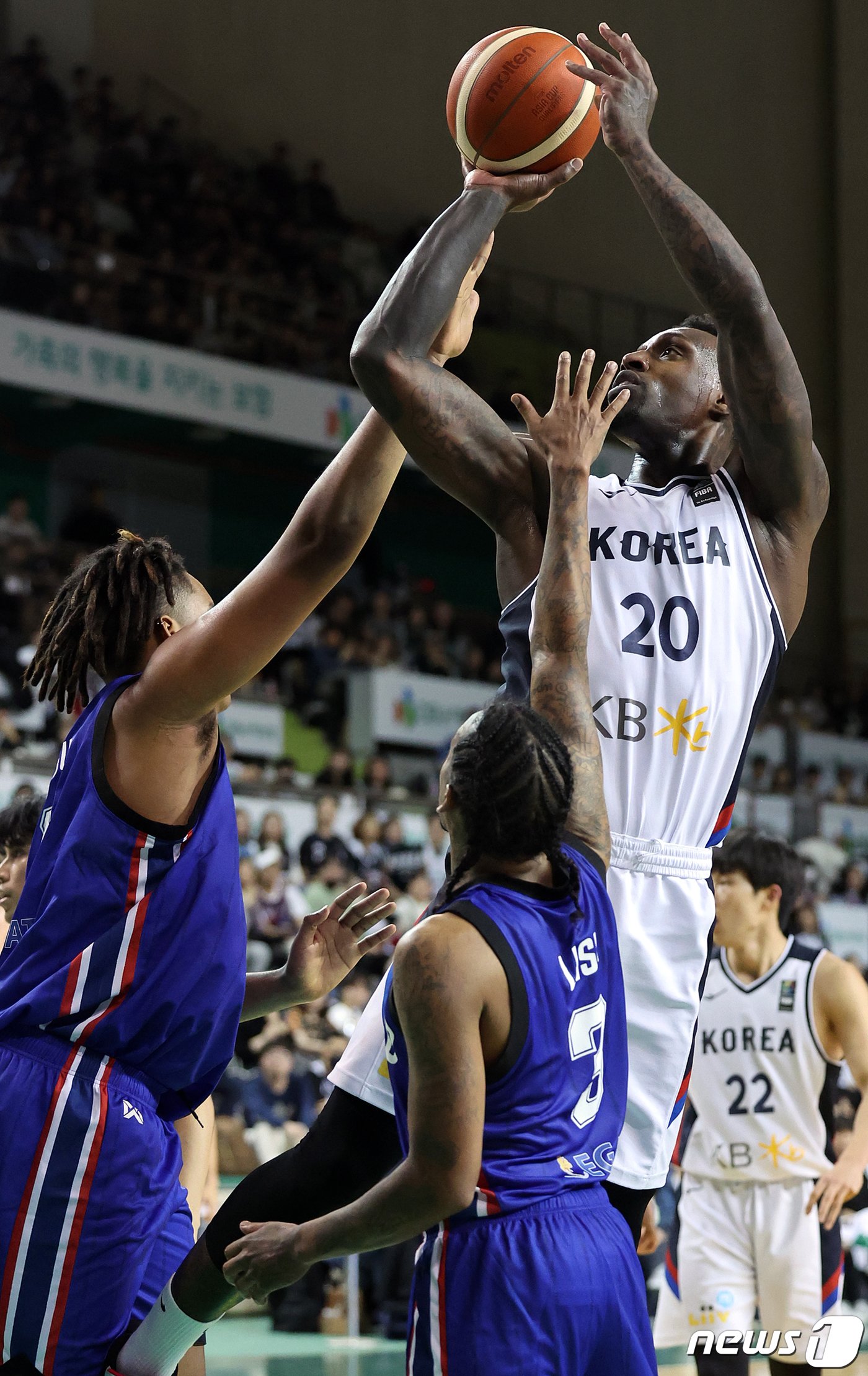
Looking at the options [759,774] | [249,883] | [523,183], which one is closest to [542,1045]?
[523,183]

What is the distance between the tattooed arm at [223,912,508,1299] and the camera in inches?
81.4

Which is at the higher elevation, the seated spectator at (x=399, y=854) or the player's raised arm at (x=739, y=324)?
the player's raised arm at (x=739, y=324)

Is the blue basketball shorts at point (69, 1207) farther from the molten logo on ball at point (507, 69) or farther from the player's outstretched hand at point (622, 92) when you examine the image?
the molten logo on ball at point (507, 69)

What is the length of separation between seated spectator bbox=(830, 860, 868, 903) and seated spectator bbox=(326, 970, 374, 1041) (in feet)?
23.3

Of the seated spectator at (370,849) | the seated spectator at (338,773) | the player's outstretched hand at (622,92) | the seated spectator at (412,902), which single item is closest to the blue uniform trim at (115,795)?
the player's outstretched hand at (622,92)

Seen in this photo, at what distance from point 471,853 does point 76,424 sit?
1747 centimetres

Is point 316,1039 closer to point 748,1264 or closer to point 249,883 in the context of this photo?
point 249,883

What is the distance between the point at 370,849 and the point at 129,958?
1054cm

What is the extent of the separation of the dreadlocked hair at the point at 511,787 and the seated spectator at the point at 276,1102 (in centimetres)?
735

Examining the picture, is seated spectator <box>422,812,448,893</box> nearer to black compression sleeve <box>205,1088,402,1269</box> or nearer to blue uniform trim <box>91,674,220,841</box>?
black compression sleeve <box>205,1088,402,1269</box>

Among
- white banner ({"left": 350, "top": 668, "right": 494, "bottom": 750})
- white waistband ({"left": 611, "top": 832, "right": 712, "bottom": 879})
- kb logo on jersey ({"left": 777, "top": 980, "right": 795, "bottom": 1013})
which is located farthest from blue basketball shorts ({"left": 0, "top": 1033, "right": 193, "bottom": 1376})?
white banner ({"left": 350, "top": 668, "right": 494, "bottom": 750})

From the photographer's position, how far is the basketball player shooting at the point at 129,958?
8.07ft

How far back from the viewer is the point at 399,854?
13.2 metres

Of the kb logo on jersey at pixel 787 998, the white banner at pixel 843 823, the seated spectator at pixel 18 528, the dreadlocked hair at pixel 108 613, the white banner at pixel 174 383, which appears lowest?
the kb logo on jersey at pixel 787 998
